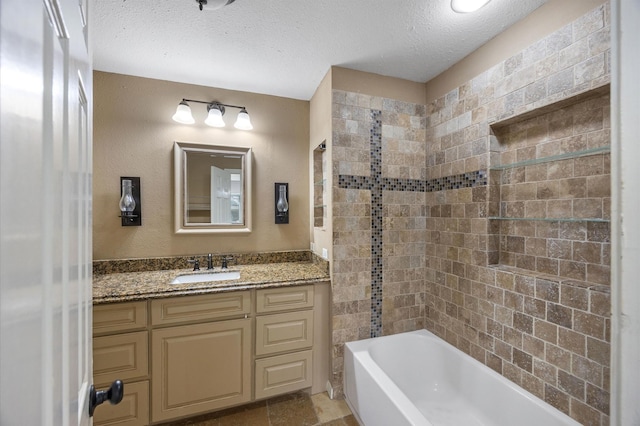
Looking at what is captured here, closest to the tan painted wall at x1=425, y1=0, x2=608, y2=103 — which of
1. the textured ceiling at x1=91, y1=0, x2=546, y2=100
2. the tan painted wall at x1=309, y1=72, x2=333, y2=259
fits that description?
the textured ceiling at x1=91, y1=0, x2=546, y2=100

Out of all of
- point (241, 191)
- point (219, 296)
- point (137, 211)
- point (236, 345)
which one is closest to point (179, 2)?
point (241, 191)

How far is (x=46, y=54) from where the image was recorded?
36cm

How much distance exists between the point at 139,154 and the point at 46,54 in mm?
2112

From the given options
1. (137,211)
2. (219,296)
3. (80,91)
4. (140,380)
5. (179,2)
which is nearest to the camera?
(80,91)

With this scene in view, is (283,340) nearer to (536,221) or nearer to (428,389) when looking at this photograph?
(428,389)

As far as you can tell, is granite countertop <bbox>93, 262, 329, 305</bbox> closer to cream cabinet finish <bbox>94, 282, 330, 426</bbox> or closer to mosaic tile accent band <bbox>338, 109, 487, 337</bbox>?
cream cabinet finish <bbox>94, 282, 330, 426</bbox>

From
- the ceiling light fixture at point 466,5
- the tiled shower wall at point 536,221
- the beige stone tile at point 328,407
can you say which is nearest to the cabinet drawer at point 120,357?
the beige stone tile at point 328,407

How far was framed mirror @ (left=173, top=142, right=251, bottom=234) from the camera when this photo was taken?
223cm

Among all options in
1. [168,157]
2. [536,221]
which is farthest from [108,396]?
[536,221]

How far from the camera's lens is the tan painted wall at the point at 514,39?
4.27 feet

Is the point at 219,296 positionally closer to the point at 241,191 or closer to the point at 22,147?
the point at 241,191

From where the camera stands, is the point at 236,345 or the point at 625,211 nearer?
the point at 625,211

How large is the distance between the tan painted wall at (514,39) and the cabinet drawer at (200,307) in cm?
226

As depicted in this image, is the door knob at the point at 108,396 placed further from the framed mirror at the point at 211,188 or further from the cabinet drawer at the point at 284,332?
the framed mirror at the point at 211,188
